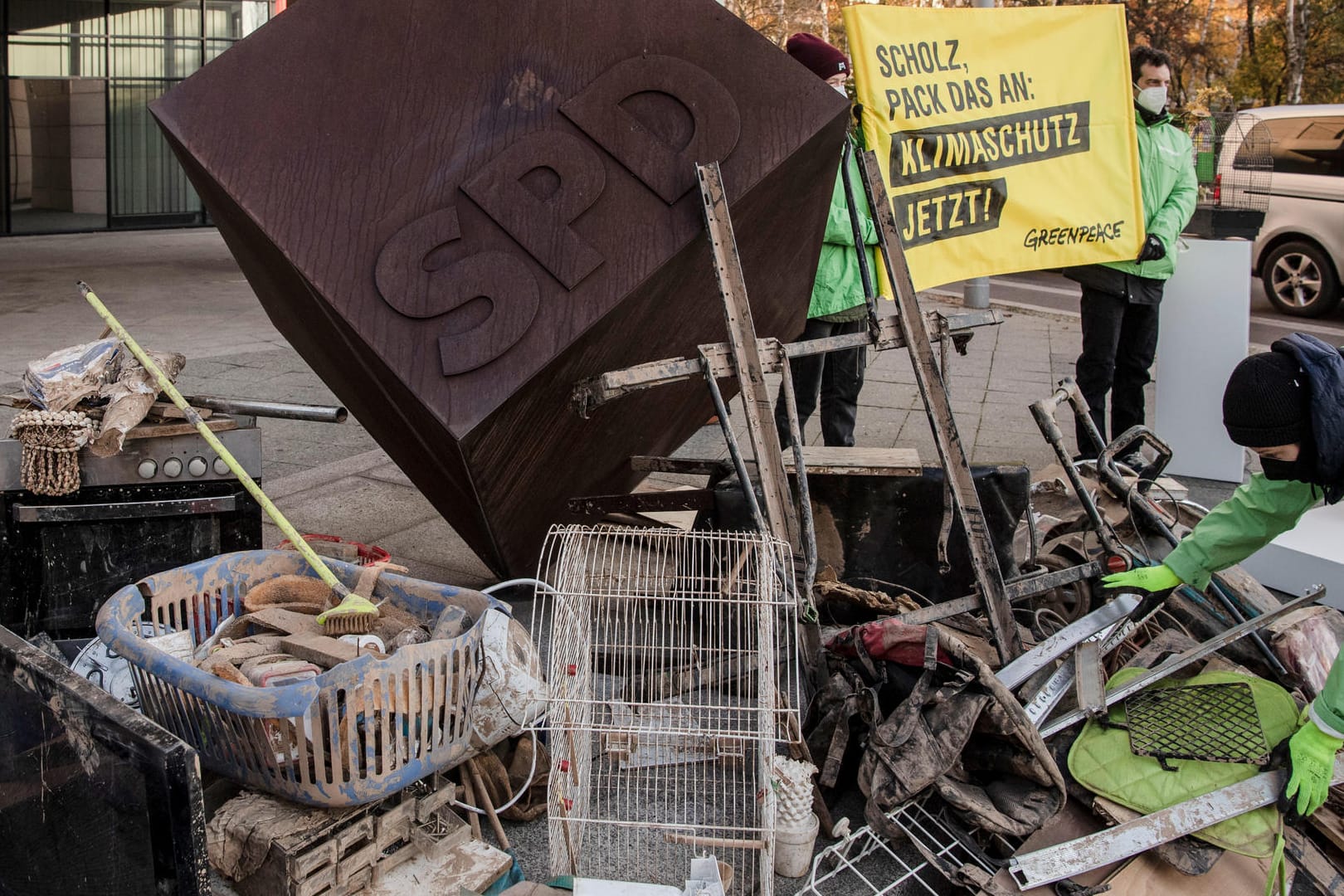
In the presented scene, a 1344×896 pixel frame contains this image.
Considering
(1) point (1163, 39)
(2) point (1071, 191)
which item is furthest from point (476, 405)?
(1) point (1163, 39)

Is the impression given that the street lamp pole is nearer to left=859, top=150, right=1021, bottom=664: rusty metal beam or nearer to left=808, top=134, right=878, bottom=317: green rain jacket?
left=808, top=134, right=878, bottom=317: green rain jacket

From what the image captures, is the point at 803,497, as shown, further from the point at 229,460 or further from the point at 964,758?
the point at 229,460

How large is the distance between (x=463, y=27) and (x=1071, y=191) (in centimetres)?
321

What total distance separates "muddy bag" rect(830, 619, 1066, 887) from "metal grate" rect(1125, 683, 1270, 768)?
0.35 meters

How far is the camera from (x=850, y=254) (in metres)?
4.97

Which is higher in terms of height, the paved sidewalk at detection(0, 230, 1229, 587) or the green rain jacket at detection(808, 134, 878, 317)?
the green rain jacket at detection(808, 134, 878, 317)

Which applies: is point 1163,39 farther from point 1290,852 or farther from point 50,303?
point 1290,852

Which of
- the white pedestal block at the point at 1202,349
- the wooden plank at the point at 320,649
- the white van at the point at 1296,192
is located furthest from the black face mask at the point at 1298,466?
the white van at the point at 1296,192

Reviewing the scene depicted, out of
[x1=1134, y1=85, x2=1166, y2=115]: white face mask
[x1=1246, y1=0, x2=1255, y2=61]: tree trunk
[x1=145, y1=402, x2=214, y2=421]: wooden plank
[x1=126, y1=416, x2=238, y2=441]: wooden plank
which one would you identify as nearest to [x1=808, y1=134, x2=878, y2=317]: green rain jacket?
[x1=1134, y1=85, x2=1166, y2=115]: white face mask

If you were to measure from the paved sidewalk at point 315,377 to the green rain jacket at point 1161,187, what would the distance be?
3.94ft

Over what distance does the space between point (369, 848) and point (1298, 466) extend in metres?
2.37

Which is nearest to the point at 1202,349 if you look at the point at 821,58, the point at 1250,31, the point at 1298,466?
the point at 821,58

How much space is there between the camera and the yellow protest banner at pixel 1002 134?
5004 millimetres

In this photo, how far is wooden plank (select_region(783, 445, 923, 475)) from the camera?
13.0 feet
